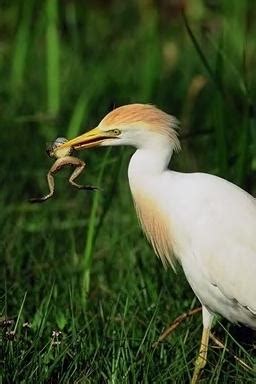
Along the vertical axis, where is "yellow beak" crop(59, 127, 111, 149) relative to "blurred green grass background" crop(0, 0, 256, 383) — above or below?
above

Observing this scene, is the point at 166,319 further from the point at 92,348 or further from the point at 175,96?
the point at 175,96

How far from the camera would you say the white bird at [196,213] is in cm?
318

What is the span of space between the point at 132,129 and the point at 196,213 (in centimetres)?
31

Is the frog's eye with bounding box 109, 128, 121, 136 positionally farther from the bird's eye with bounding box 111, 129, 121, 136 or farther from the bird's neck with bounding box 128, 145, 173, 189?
the bird's neck with bounding box 128, 145, 173, 189

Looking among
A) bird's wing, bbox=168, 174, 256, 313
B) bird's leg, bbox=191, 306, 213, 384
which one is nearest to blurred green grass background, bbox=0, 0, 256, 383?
bird's leg, bbox=191, 306, 213, 384

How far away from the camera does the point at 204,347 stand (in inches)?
129

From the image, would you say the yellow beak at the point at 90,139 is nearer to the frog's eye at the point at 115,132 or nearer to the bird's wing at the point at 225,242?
the frog's eye at the point at 115,132

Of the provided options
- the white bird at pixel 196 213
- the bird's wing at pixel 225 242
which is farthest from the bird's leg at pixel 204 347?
the bird's wing at pixel 225 242

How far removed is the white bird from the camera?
3182 millimetres

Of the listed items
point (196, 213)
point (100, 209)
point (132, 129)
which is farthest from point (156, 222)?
point (100, 209)

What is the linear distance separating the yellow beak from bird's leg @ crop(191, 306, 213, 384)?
24.3 inches

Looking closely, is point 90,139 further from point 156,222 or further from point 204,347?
point 204,347

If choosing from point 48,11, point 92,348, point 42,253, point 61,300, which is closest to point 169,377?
point 92,348

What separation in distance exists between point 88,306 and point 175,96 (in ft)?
8.16
